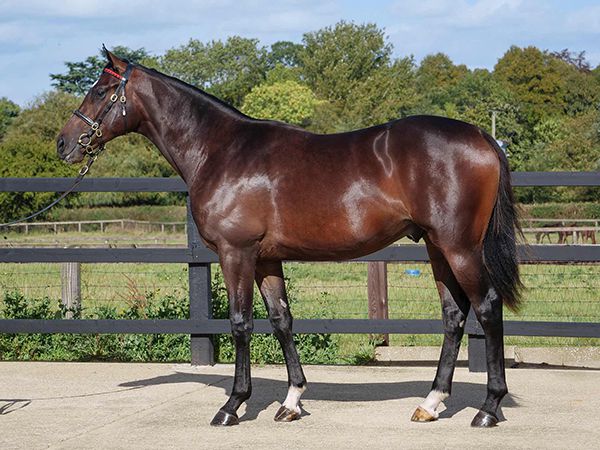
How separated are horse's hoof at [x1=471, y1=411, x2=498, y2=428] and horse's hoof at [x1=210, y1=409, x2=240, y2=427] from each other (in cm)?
139

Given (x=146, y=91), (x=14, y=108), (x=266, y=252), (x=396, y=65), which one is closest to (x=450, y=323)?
(x=266, y=252)

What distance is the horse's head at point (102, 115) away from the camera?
5953mm

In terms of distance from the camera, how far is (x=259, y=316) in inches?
312

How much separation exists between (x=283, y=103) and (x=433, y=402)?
222 ft

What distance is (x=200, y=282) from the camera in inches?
294

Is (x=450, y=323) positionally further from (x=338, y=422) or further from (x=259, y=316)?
(x=259, y=316)

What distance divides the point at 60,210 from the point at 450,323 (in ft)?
106

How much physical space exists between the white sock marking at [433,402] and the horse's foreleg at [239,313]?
1.07 metres

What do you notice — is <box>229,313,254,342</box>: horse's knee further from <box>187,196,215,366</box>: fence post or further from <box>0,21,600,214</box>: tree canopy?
<box>0,21,600,214</box>: tree canopy

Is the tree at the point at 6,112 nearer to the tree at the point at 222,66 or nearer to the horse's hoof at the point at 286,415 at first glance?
the tree at the point at 222,66

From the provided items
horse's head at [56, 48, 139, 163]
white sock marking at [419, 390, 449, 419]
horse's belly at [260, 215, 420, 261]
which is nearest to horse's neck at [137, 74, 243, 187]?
horse's head at [56, 48, 139, 163]

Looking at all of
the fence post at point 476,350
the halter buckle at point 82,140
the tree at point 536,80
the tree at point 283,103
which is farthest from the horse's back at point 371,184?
the tree at point 283,103

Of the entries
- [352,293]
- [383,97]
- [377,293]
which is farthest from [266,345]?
[383,97]

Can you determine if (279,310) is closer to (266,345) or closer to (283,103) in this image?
(266,345)
